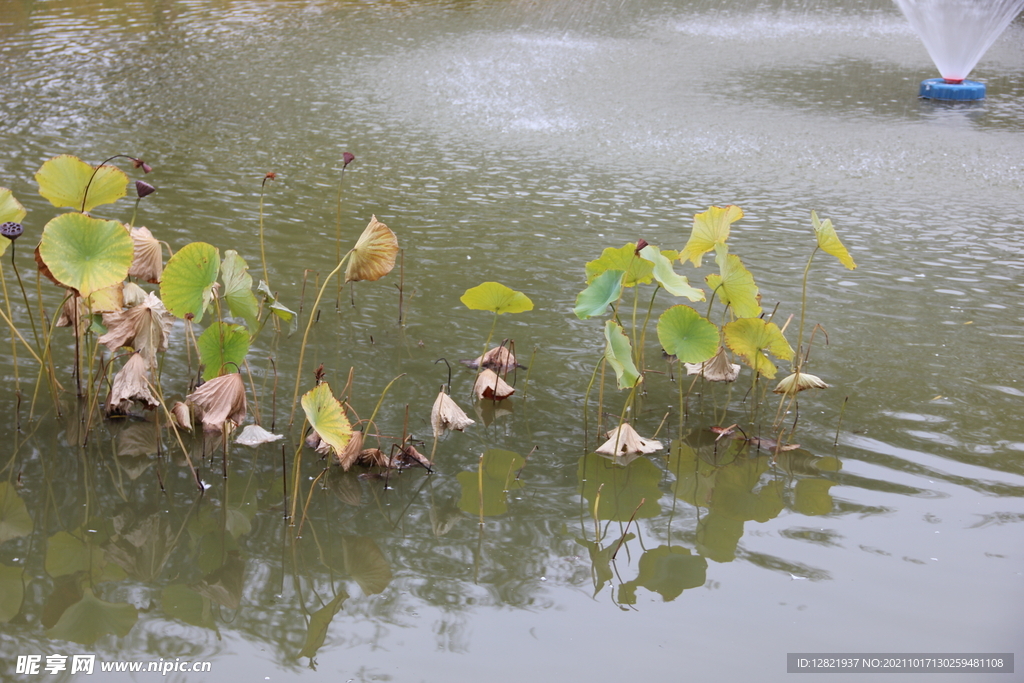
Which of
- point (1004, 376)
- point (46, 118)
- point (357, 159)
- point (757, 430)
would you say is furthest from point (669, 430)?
point (46, 118)

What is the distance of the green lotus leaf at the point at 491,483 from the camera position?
85.7 inches

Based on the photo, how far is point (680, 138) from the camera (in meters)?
6.41

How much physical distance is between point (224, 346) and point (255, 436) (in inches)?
10.1

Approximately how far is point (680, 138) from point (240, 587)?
5.33 meters

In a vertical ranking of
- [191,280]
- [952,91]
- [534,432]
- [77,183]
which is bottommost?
[534,432]

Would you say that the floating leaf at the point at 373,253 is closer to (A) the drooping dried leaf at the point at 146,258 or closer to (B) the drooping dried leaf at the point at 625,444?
(A) the drooping dried leaf at the point at 146,258

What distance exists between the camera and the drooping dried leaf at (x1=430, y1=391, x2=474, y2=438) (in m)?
2.34

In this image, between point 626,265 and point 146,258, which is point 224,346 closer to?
point 146,258

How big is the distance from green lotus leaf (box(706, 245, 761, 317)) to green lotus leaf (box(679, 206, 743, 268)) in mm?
85

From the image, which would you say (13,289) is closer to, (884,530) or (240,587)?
(240,587)

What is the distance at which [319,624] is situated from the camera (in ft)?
5.73

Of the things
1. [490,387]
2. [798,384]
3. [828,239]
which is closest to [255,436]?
[490,387]

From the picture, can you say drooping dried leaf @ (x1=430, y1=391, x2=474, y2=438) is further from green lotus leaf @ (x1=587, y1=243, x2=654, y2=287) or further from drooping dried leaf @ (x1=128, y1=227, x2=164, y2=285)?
drooping dried leaf @ (x1=128, y1=227, x2=164, y2=285)

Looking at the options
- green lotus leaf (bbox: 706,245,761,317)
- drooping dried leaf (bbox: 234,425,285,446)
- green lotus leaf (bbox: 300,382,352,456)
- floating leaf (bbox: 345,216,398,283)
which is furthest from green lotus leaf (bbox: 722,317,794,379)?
drooping dried leaf (bbox: 234,425,285,446)
